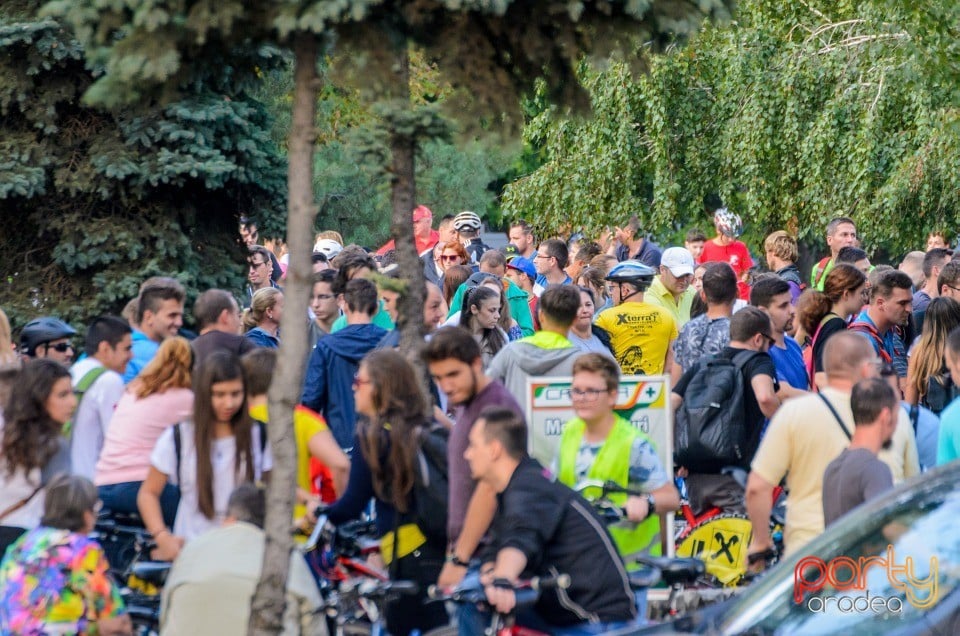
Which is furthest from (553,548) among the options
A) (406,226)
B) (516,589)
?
(406,226)

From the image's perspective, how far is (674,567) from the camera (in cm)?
609

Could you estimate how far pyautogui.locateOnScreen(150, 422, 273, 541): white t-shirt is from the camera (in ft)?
21.7

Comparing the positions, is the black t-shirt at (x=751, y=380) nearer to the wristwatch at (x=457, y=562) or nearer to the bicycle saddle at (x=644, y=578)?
the bicycle saddle at (x=644, y=578)

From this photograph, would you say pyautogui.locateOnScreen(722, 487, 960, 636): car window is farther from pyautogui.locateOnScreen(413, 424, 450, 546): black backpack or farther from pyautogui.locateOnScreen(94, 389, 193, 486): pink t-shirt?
pyautogui.locateOnScreen(94, 389, 193, 486): pink t-shirt

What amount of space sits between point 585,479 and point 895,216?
1377 centimetres

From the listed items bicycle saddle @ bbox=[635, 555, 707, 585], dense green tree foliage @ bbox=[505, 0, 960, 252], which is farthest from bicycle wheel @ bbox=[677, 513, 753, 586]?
dense green tree foliage @ bbox=[505, 0, 960, 252]

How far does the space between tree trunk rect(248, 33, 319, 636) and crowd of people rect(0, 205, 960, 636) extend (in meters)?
0.18

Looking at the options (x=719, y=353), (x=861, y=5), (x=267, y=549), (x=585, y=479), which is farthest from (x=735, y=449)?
(x=861, y=5)

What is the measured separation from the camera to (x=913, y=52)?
14.2 meters

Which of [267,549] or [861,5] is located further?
[861,5]

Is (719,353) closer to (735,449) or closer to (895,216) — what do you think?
(735,449)

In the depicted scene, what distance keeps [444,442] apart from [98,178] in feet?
22.6

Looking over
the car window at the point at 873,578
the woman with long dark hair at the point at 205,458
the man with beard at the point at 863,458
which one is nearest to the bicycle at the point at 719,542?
the man with beard at the point at 863,458

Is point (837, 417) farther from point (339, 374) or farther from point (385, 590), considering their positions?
point (339, 374)
